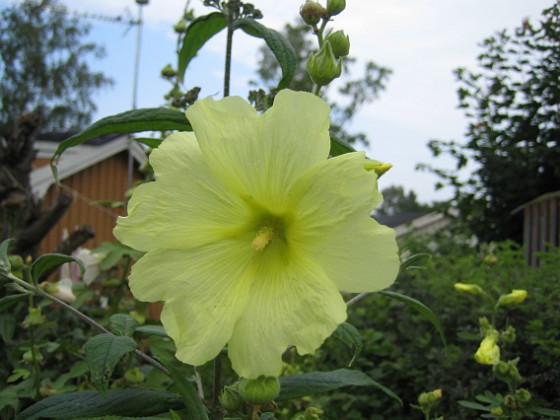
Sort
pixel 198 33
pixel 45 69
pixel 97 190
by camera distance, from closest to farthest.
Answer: pixel 198 33 < pixel 97 190 < pixel 45 69

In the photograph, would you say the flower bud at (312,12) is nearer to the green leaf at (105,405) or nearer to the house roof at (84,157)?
the green leaf at (105,405)

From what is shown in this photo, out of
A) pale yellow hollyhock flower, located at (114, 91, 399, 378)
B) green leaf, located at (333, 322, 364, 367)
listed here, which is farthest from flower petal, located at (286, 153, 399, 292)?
green leaf, located at (333, 322, 364, 367)

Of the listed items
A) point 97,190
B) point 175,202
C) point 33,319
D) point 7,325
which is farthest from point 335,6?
point 97,190

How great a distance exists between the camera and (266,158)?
2.57ft

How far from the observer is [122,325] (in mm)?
1013

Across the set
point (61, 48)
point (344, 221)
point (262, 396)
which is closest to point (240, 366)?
point (262, 396)

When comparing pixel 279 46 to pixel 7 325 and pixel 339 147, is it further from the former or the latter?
pixel 7 325

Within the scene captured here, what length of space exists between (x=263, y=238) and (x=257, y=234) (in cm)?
5

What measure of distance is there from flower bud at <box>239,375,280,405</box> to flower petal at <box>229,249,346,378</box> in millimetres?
46

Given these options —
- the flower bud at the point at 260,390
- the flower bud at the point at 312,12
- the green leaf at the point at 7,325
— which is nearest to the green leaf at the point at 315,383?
the flower bud at the point at 260,390

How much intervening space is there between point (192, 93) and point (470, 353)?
162 cm

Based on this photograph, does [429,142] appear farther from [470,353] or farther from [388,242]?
[388,242]

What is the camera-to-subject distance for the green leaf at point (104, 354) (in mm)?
800

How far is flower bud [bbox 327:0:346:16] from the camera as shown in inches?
39.3
